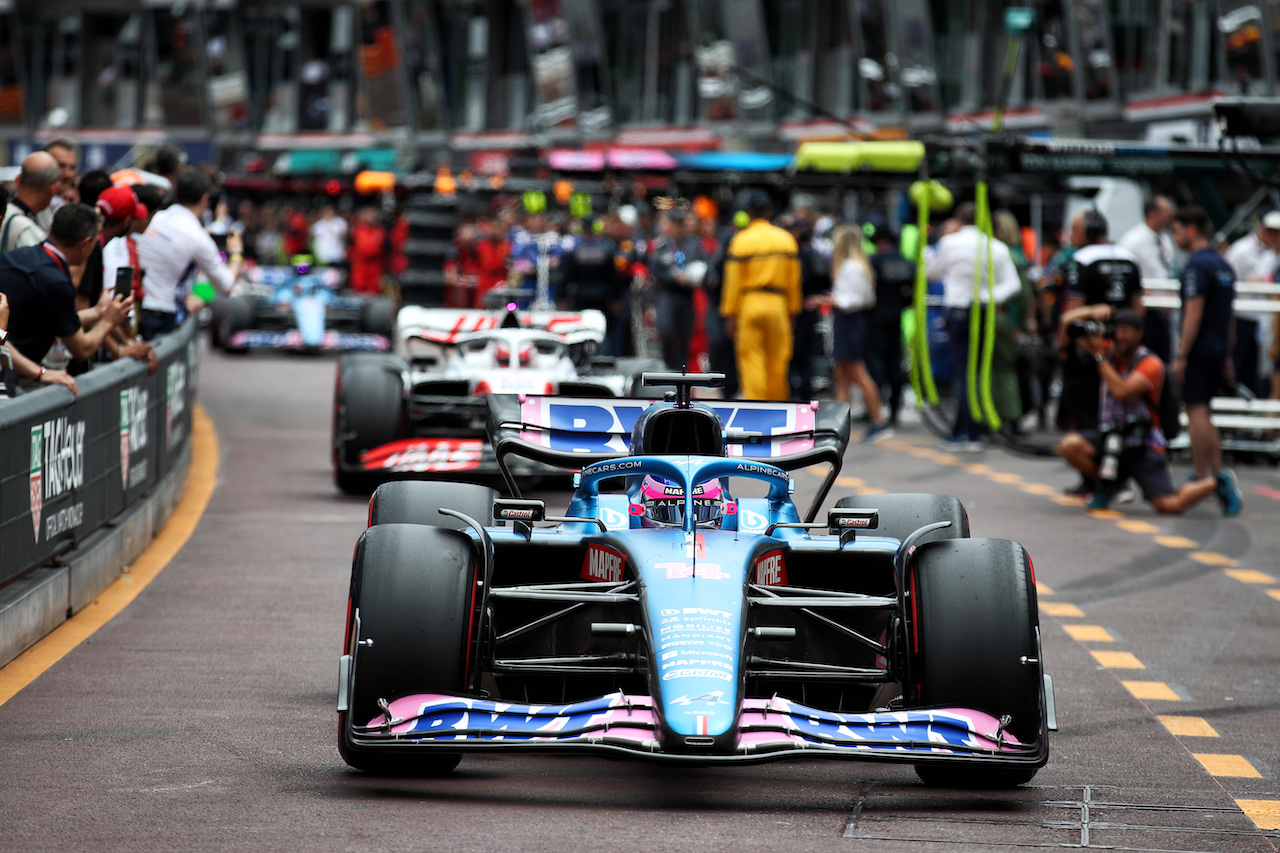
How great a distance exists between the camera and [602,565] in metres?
6.37

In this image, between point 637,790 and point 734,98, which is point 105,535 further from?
point 734,98

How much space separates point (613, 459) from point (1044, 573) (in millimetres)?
4830

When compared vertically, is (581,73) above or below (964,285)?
above

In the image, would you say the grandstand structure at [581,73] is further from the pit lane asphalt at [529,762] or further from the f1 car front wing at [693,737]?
the f1 car front wing at [693,737]

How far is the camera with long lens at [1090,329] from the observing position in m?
13.2

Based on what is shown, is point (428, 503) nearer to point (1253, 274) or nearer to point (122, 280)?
point (122, 280)

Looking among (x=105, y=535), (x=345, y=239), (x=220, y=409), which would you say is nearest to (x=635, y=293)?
(x=220, y=409)

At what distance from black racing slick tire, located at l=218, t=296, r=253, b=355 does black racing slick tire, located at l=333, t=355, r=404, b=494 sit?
1412cm

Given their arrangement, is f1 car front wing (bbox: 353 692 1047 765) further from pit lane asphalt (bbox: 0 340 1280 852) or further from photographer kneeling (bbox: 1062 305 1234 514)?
photographer kneeling (bbox: 1062 305 1234 514)

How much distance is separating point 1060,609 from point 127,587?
465 cm

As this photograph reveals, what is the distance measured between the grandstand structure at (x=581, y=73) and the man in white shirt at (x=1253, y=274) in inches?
120

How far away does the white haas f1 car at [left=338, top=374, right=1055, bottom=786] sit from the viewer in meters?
5.41

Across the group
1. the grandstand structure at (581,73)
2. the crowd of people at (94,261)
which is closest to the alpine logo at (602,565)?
the crowd of people at (94,261)

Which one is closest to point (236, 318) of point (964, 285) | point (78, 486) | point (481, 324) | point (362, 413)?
point (964, 285)
